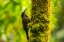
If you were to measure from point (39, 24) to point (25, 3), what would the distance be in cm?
105

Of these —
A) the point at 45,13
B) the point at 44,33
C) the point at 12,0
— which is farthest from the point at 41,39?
the point at 12,0

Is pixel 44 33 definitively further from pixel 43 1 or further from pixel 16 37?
pixel 16 37

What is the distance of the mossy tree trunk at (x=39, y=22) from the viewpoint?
1299mm

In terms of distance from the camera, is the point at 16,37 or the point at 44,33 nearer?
the point at 44,33

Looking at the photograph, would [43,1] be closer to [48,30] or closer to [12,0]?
[48,30]

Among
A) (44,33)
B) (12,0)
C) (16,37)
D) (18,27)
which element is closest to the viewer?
(44,33)

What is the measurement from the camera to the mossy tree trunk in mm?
1299

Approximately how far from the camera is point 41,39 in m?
1.31

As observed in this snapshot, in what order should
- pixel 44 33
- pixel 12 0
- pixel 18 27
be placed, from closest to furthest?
pixel 44 33
pixel 12 0
pixel 18 27

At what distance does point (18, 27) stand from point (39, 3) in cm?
148

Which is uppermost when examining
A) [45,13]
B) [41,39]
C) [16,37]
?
[45,13]

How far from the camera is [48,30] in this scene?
4.36 ft

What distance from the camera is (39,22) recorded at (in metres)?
Result: 1.31

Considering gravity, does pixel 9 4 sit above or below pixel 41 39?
above
